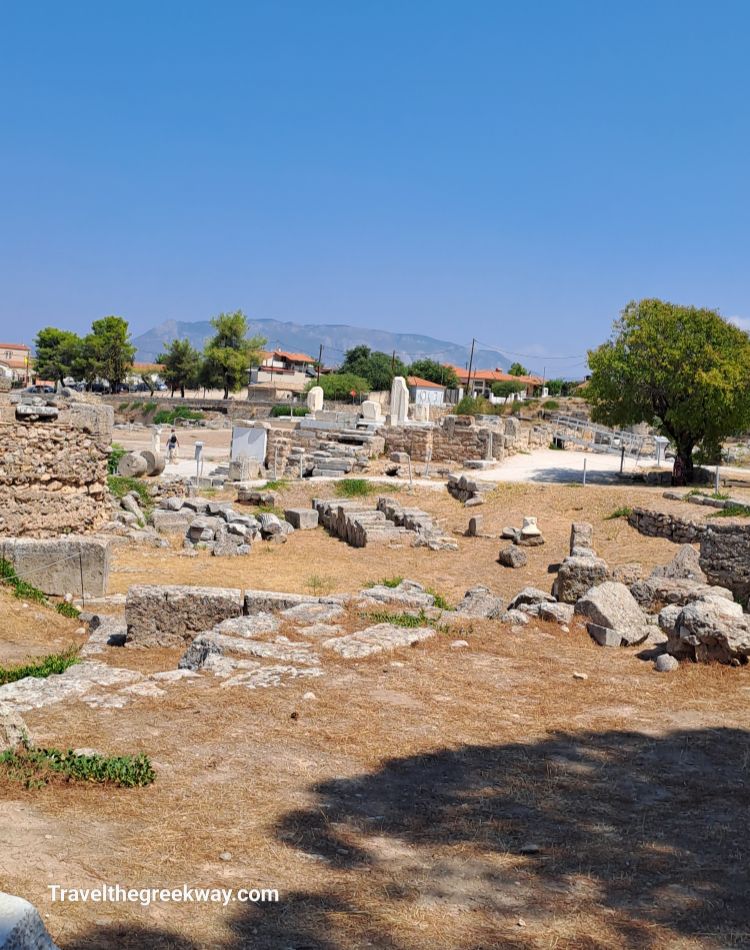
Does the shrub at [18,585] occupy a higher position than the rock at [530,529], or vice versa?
the rock at [530,529]

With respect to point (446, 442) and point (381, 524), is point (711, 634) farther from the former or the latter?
point (446, 442)

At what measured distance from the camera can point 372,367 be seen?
315 feet

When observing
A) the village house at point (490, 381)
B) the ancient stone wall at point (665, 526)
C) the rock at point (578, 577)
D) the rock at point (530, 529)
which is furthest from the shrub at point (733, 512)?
the village house at point (490, 381)

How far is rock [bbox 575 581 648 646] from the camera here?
9641 millimetres

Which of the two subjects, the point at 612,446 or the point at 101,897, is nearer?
the point at 101,897

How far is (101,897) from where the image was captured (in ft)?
12.4

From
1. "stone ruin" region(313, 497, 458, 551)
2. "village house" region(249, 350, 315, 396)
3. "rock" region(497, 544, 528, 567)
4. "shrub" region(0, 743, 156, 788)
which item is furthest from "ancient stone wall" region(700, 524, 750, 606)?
"village house" region(249, 350, 315, 396)

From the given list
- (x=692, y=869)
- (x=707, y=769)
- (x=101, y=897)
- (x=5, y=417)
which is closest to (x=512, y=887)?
(x=692, y=869)

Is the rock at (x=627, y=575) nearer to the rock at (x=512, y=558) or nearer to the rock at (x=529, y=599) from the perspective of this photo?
the rock at (x=529, y=599)

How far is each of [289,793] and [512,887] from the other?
158 centimetres

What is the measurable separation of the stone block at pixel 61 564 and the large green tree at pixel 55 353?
80795 millimetres

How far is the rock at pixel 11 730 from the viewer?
17.5ft

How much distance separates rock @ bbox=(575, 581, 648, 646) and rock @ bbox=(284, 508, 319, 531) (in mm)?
12007

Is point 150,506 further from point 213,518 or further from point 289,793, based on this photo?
point 289,793
